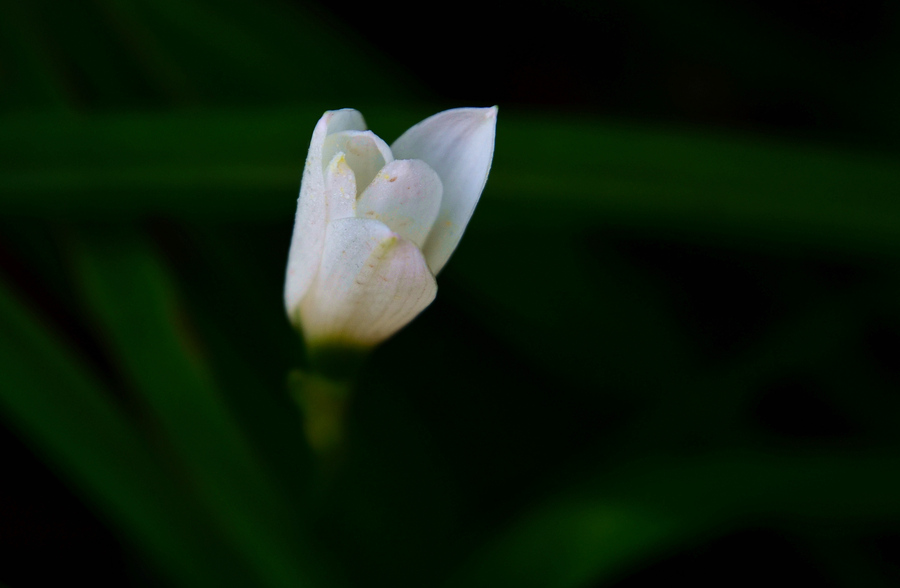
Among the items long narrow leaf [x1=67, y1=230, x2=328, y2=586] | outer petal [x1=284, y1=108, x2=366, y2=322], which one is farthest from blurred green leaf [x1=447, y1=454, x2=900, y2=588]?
outer petal [x1=284, y1=108, x2=366, y2=322]

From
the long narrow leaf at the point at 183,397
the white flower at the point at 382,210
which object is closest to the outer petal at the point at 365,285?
the white flower at the point at 382,210

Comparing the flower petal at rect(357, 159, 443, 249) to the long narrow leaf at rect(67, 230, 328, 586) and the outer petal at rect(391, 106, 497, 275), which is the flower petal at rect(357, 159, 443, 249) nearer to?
the outer petal at rect(391, 106, 497, 275)

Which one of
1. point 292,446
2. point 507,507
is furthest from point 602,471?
point 292,446

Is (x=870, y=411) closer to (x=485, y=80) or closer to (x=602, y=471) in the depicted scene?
(x=602, y=471)

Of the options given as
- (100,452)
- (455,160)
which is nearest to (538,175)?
(455,160)

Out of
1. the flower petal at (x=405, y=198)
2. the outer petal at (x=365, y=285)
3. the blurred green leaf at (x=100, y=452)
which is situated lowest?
the blurred green leaf at (x=100, y=452)

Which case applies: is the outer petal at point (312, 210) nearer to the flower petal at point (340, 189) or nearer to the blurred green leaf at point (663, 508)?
the flower petal at point (340, 189)

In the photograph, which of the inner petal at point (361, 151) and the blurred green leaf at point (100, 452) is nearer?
the inner petal at point (361, 151)
